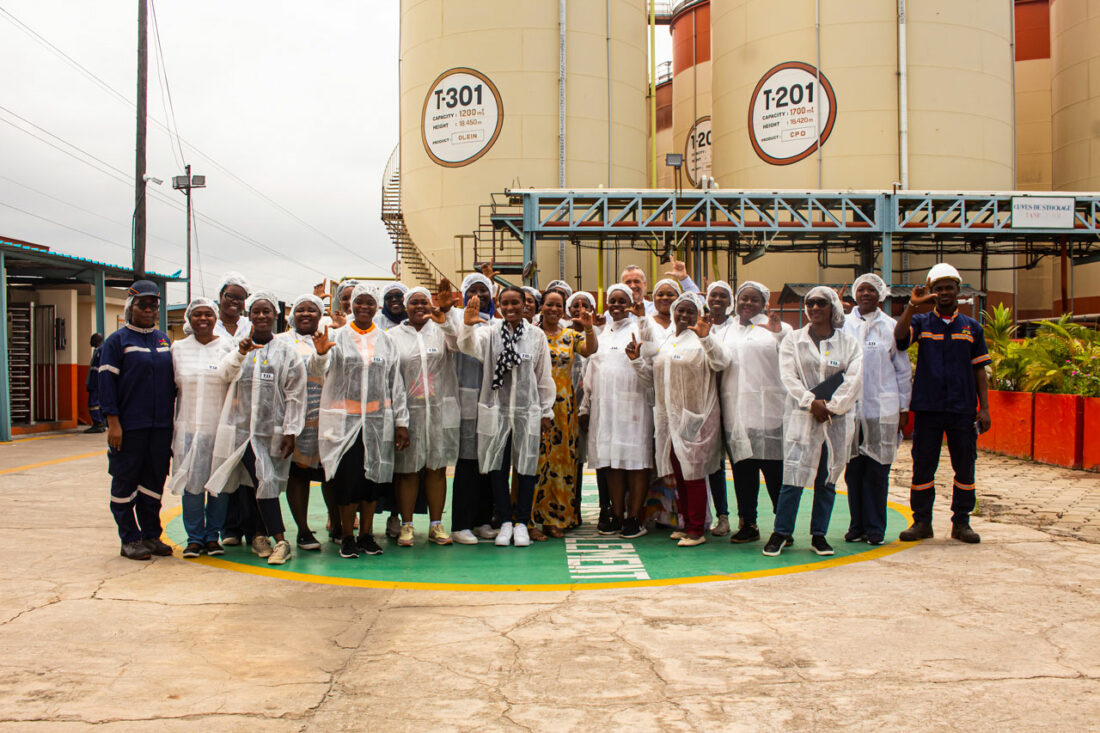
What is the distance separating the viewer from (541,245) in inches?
980

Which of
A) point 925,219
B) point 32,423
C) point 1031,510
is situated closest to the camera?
point 1031,510

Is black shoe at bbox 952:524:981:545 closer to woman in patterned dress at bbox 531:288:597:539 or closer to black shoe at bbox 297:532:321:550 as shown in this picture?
woman in patterned dress at bbox 531:288:597:539

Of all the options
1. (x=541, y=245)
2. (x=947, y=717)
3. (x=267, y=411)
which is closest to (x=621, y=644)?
(x=947, y=717)

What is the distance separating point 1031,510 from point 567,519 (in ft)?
13.9

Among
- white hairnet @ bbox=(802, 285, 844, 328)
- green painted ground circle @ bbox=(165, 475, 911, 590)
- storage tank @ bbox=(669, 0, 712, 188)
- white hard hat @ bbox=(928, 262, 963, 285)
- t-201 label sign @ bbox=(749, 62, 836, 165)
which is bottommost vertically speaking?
green painted ground circle @ bbox=(165, 475, 911, 590)

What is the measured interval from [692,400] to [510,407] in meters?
1.35

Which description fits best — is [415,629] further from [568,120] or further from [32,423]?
[568,120]

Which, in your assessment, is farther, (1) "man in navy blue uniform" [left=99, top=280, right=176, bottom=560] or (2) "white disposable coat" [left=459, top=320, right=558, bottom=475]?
(2) "white disposable coat" [left=459, top=320, right=558, bottom=475]

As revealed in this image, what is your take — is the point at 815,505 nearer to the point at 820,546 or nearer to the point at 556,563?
the point at 820,546

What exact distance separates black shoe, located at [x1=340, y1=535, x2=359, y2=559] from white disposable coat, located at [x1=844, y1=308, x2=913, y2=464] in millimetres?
3660

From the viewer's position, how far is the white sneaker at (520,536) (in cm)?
668

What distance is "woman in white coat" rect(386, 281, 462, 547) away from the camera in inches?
254

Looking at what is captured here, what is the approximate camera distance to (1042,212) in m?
22.0

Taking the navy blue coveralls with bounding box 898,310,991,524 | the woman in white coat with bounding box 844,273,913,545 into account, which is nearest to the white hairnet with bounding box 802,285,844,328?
the woman in white coat with bounding box 844,273,913,545
